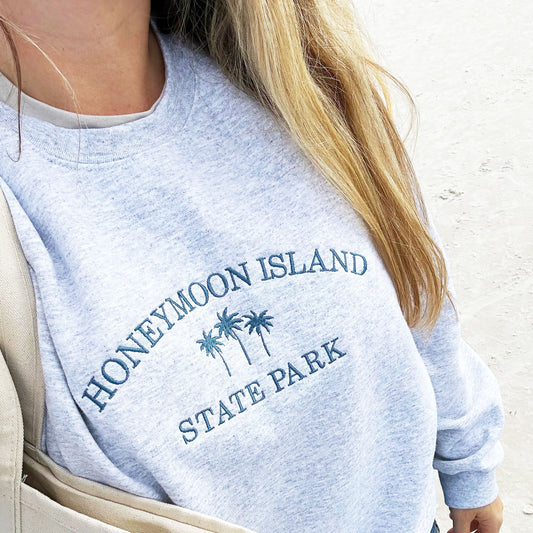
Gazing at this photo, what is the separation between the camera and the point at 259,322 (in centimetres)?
79

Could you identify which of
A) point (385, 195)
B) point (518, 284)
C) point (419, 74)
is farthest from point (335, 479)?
point (419, 74)

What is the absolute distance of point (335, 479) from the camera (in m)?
0.86

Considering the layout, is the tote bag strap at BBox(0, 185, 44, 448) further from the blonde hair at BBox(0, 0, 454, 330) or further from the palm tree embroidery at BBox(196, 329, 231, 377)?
the blonde hair at BBox(0, 0, 454, 330)

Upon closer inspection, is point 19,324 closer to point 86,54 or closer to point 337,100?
point 86,54

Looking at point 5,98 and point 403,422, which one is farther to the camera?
point 403,422

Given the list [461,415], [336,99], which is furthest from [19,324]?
[461,415]

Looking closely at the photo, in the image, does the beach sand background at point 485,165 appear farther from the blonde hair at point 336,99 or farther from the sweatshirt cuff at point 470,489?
the blonde hair at point 336,99

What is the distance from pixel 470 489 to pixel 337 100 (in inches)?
21.6

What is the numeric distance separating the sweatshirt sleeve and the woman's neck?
396 mm

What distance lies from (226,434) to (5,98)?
1.22 ft

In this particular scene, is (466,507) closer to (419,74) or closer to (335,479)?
(335,479)

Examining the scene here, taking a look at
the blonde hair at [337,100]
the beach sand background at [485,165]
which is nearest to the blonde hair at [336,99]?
the blonde hair at [337,100]

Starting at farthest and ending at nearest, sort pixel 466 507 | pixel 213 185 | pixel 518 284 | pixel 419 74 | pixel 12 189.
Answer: pixel 419 74 → pixel 518 284 → pixel 466 507 → pixel 213 185 → pixel 12 189

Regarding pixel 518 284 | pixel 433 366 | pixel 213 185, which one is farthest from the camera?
pixel 518 284
